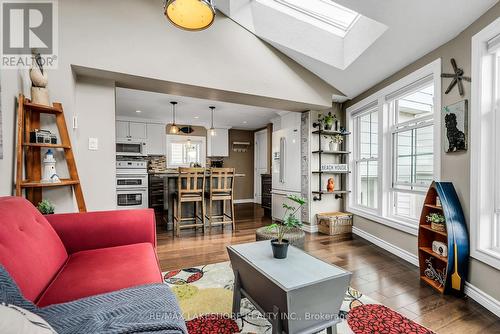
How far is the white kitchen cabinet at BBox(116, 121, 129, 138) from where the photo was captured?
19.1 ft

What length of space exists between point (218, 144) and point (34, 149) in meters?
5.02

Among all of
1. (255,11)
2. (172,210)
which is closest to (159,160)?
(172,210)

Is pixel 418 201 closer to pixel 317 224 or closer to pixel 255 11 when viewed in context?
pixel 317 224

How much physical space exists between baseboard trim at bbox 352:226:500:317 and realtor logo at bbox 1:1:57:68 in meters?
3.95

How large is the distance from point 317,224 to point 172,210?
8.18 ft

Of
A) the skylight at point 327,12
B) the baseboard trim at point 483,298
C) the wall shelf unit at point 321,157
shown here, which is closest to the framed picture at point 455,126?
the baseboard trim at point 483,298

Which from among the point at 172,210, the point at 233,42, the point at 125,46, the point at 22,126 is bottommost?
the point at 172,210

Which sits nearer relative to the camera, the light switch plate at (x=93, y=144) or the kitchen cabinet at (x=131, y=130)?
the light switch plate at (x=93, y=144)

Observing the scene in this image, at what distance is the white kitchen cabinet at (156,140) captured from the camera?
614 cm

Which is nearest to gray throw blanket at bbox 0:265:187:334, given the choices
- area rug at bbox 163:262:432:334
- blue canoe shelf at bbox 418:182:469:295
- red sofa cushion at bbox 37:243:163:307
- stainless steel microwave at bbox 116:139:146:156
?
red sofa cushion at bbox 37:243:163:307

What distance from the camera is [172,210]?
4191 mm

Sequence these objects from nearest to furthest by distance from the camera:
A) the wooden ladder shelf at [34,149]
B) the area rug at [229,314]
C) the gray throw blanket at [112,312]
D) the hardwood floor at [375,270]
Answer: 1. the gray throw blanket at [112,312]
2. the area rug at [229,314]
3. the hardwood floor at [375,270]
4. the wooden ladder shelf at [34,149]

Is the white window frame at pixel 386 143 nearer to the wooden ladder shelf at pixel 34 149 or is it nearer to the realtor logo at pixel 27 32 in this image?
the wooden ladder shelf at pixel 34 149

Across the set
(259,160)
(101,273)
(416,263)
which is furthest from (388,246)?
(259,160)
